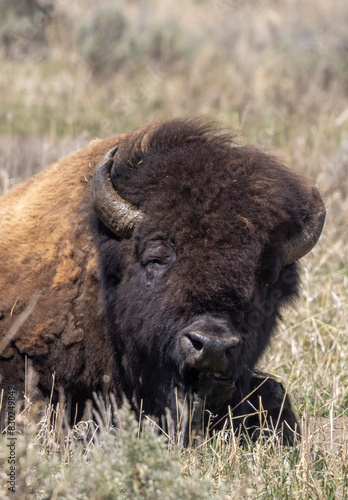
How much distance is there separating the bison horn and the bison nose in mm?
851

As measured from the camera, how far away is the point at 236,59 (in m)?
17.4

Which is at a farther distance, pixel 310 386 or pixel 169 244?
pixel 310 386

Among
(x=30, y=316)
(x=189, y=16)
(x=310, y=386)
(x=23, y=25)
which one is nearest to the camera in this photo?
(x=30, y=316)

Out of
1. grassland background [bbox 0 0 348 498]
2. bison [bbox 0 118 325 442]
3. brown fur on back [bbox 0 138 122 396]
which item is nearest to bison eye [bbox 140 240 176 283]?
bison [bbox 0 118 325 442]

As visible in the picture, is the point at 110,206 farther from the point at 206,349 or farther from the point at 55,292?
the point at 206,349

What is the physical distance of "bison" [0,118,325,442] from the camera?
3.68 meters

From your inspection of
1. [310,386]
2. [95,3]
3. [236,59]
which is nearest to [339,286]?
[310,386]

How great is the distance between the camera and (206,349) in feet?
11.1

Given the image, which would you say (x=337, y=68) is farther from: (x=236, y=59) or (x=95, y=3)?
(x=95, y=3)

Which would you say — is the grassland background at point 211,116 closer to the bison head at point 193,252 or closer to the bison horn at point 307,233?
the bison head at point 193,252

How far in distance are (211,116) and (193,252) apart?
60.7 inches

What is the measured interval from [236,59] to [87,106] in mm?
6014

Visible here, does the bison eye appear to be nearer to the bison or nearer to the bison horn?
the bison

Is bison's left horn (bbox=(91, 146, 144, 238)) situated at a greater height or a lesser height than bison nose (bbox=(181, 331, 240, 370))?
greater
